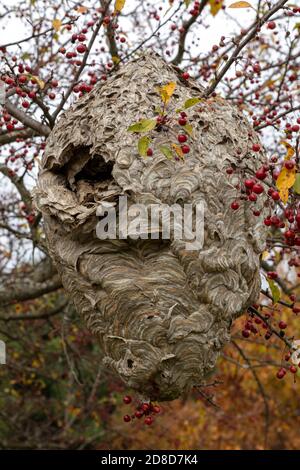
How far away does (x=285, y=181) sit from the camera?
2.03 m

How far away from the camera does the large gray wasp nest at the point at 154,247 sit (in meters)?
2.36

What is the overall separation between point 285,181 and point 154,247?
65 centimetres

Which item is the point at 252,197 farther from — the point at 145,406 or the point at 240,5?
the point at 145,406

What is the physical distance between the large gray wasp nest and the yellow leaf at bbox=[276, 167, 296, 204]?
17.6 inches

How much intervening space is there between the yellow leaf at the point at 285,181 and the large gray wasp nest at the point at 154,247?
45 centimetres

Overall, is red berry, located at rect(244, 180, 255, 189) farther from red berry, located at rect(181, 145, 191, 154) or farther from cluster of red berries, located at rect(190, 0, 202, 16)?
cluster of red berries, located at rect(190, 0, 202, 16)

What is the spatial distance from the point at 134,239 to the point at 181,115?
1.87ft

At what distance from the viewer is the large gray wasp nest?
2.36 meters

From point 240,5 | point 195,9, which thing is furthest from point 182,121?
point 195,9

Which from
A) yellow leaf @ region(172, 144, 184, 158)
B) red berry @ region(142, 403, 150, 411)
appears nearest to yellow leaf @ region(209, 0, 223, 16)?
yellow leaf @ region(172, 144, 184, 158)

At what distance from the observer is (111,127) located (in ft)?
8.38

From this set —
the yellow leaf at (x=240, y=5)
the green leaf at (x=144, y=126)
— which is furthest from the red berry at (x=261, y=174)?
the yellow leaf at (x=240, y=5)

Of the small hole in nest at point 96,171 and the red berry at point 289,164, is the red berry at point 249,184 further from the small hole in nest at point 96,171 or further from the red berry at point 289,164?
the small hole in nest at point 96,171

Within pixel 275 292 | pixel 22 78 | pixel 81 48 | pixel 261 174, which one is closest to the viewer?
pixel 261 174
